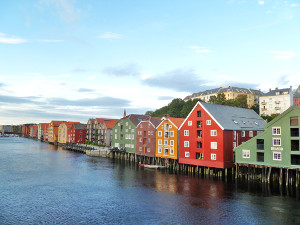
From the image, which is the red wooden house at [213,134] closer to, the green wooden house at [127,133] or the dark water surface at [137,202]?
the dark water surface at [137,202]

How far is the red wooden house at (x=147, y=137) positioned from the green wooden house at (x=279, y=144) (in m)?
31.8

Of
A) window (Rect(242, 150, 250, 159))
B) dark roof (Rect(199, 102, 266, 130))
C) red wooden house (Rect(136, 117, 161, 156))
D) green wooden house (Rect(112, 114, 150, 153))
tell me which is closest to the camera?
window (Rect(242, 150, 250, 159))

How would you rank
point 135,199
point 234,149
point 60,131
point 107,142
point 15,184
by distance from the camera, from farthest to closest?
1. point 60,131
2. point 107,142
3. point 234,149
4. point 15,184
5. point 135,199

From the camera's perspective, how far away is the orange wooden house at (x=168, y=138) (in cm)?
6688

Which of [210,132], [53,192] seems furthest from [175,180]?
[53,192]

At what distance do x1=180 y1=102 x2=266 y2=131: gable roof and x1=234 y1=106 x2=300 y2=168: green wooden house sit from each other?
8291 millimetres

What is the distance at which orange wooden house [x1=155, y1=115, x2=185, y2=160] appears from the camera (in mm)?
66875

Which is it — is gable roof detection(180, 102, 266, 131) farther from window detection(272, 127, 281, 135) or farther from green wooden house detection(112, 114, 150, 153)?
green wooden house detection(112, 114, 150, 153)

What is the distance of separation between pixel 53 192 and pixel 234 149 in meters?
35.8

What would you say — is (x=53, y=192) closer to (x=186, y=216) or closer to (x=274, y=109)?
(x=186, y=216)

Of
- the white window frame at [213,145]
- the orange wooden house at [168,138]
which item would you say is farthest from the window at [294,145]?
the orange wooden house at [168,138]

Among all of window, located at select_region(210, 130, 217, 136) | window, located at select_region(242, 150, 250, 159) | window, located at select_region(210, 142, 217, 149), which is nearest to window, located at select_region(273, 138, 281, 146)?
window, located at select_region(242, 150, 250, 159)

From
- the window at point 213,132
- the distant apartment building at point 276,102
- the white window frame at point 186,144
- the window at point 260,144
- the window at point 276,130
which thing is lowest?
the white window frame at point 186,144

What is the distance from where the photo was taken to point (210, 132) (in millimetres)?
56500
